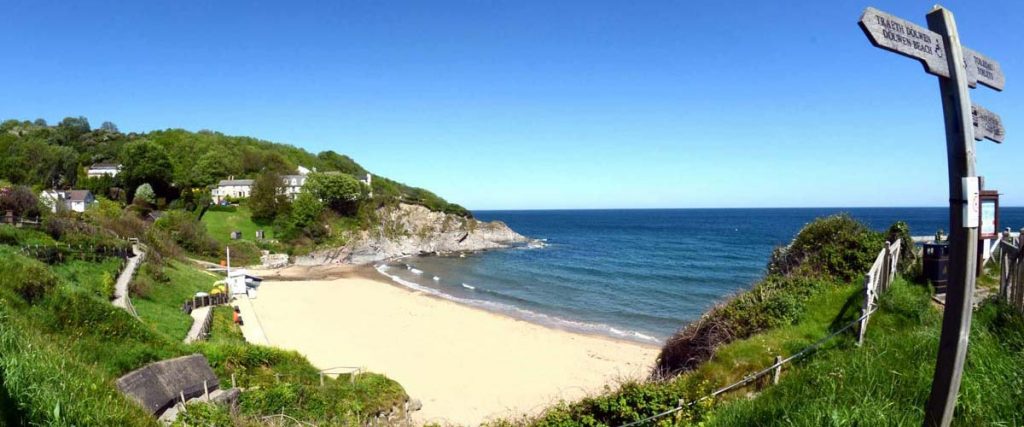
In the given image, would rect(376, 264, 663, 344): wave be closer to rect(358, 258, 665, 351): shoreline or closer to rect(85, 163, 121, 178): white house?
rect(358, 258, 665, 351): shoreline

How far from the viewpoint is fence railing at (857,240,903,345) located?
8.58 meters

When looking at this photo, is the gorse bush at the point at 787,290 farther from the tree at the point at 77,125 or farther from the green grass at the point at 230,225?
the tree at the point at 77,125

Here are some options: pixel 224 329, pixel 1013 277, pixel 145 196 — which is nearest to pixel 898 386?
pixel 1013 277

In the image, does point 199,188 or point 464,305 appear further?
point 199,188

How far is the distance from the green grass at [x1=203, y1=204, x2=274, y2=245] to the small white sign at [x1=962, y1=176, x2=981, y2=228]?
5961 cm

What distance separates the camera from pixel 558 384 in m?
19.0

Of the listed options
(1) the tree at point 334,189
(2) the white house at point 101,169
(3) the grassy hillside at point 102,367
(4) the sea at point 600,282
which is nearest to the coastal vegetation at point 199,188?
(1) the tree at point 334,189

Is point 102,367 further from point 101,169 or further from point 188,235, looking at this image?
point 101,169

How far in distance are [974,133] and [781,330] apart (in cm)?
768

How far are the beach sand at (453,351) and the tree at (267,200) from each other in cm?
2956

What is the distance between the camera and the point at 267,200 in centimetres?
6184

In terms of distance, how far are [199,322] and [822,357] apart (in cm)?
2114

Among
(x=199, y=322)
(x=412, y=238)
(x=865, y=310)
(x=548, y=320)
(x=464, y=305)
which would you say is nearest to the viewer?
(x=865, y=310)

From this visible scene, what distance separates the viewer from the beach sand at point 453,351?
17.5m
